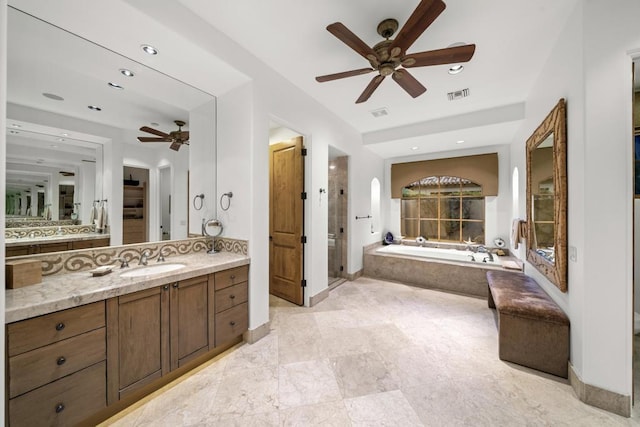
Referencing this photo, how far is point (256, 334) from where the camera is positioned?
7.68ft

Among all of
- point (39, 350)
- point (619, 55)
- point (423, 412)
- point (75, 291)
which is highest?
point (619, 55)

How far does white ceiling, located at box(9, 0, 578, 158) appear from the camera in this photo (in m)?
1.60

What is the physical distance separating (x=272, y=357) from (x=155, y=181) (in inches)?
80.6

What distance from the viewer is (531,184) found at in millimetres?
2689

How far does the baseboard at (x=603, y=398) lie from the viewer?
146 cm

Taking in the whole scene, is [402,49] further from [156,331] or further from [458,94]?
[156,331]

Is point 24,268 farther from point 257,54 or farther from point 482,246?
point 482,246

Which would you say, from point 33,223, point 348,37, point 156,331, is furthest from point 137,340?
point 348,37

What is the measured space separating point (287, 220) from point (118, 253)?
6.10 ft

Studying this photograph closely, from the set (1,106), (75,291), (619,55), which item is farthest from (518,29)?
(75,291)

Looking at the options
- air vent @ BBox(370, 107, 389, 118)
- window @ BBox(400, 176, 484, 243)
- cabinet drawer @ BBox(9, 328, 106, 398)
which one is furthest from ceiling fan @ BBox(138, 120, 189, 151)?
window @ BBox(400, 176, 484, 243)

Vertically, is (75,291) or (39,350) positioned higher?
(75,291)

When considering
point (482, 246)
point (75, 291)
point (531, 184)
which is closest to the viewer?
point (75, 291)

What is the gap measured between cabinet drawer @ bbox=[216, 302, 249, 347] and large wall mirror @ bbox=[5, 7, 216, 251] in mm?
978
